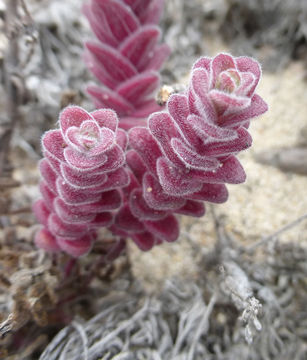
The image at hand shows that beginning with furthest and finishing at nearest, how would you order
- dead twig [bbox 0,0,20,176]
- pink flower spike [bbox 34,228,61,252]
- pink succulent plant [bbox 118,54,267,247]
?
1. dead twig [bbox 0,0,20,176]
2. pink flower spike [bbox 34,228,61,252]
3. pink succulent plant [bbox 118,54,267,247]

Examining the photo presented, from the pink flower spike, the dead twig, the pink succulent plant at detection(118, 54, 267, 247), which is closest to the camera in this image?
Answer: the pink succulent plant at detection(118, 54, 267, 247)

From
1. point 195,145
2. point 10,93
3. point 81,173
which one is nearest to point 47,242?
Result: point 81,173

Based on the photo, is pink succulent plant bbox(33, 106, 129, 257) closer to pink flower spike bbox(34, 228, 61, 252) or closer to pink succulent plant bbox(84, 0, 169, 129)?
pink flower spike bbox(34, 228, 61, 252)

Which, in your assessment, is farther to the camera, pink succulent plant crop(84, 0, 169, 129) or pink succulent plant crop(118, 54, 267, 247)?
pink succulent plant crop(84, 0, 169, 129)

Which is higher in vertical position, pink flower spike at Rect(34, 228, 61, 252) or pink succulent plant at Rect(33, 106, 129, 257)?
pink succulent plant at Rect(33, 106, 129, 257)

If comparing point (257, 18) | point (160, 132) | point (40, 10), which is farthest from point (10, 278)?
point (257, 18)

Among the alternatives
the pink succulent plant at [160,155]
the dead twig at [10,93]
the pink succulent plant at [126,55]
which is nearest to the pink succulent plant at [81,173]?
the pink succulent plant at [160,155]

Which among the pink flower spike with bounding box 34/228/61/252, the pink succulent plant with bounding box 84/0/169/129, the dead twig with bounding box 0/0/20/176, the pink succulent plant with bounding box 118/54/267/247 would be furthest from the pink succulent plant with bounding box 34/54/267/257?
the dead twig with bounding box 0/0/20/176
